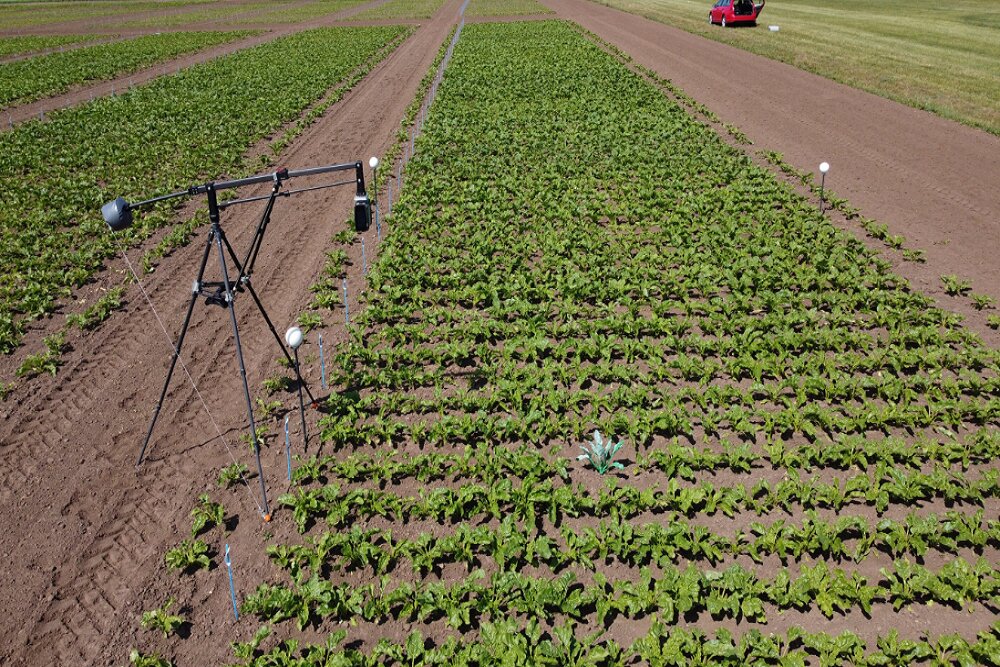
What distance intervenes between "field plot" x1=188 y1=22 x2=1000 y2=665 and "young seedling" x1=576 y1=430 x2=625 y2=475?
6.0 inches

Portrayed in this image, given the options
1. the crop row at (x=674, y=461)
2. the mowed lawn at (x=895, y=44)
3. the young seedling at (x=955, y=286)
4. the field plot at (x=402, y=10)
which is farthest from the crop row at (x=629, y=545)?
the field plot at (x=402, y=10)

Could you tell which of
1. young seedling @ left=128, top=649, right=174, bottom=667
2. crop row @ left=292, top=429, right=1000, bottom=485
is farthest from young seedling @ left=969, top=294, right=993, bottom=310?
young seedling @ left=128, top=649, right=174, bottom=667

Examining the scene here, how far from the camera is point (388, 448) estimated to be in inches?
329

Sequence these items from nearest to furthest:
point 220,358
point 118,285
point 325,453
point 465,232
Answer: point 325,453 < point 220,358 < point 118,285 < point 465,232

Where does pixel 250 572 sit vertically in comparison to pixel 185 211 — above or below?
below

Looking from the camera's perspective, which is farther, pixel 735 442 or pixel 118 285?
pixel 118 285

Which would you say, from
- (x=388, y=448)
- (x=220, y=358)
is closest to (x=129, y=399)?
(x=220, y=358)

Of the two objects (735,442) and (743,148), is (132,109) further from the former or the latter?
(735,442)

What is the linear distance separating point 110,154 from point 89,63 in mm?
25071

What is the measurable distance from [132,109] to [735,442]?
1086 inches

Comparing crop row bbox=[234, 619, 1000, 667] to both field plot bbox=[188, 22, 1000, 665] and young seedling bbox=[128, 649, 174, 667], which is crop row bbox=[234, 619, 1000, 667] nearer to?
field plot bbox=[188, 22, 1000, 665]

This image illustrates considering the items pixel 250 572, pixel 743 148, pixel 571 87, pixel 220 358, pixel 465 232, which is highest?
pixel 571 87

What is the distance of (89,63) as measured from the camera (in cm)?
3909

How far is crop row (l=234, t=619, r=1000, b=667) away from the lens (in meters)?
5.63
